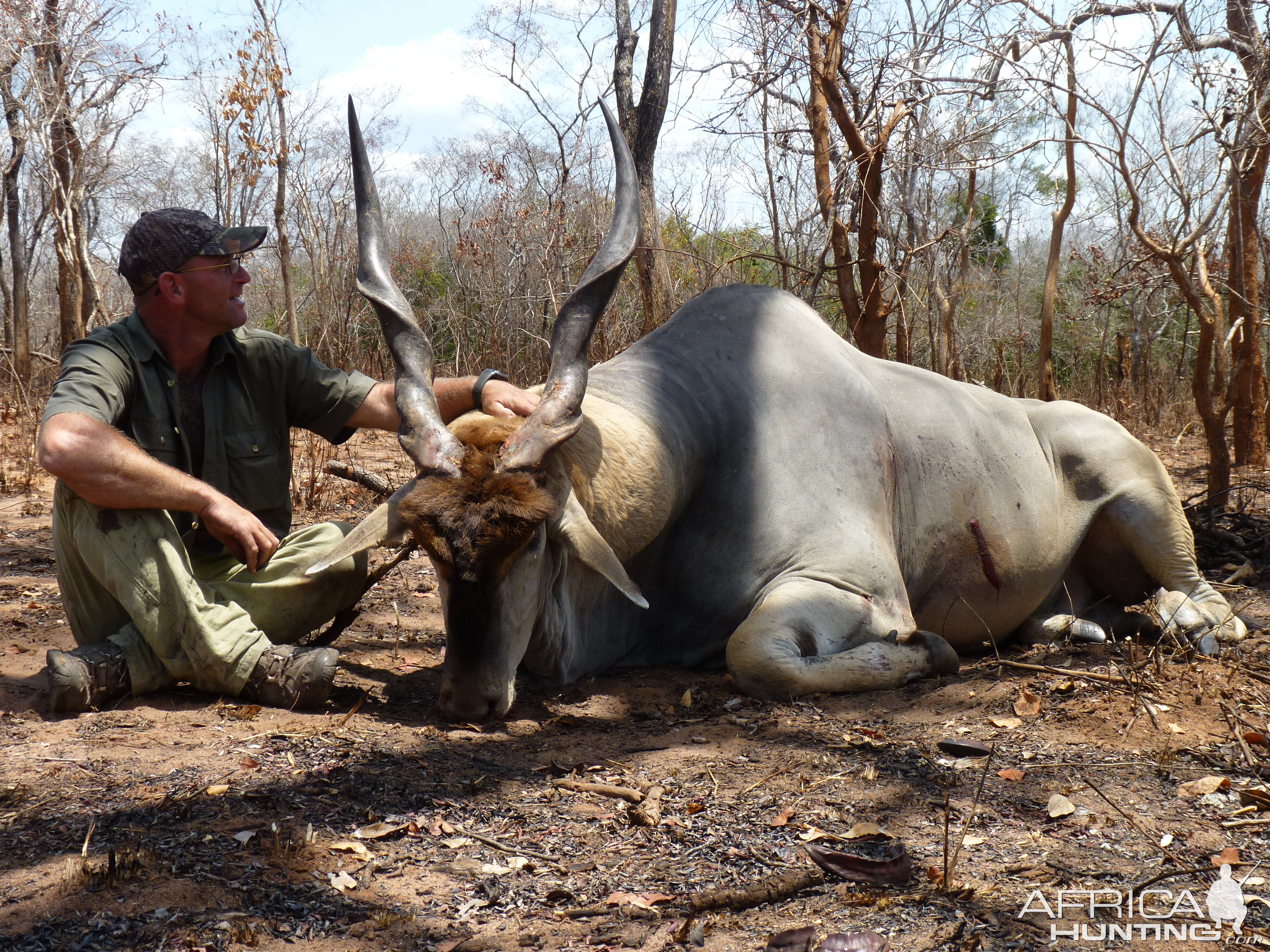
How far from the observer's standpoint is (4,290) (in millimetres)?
22109

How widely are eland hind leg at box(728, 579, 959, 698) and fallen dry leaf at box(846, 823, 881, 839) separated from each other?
3.41 ft

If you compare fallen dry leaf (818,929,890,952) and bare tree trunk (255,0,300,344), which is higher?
bare tree trunk (255,0,300,344)

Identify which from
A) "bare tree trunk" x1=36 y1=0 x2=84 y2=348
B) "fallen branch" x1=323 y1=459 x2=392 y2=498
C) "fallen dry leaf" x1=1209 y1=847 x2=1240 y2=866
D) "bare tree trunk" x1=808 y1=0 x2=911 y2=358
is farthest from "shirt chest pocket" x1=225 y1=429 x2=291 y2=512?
"bare tree trunk" x1=36 y1=0 x2=84 y2=348

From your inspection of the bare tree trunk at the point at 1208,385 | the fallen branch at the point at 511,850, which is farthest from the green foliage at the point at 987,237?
the fallen branch at the point at 511,850

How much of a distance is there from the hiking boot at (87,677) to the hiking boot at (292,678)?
38 centimetres

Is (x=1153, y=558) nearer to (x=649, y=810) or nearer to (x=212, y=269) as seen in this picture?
(x=649, y=810)

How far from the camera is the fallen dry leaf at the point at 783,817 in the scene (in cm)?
251

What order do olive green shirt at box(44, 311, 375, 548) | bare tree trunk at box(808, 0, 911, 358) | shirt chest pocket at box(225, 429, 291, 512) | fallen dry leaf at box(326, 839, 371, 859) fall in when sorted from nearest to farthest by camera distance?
fallen dry leaf at box(326, 839, 371, 859) → olive green shirt at box(44, 311, 375, 548) → shirt chest pocket at box(225, 429, 291, 512) → bare tree trunk at box(808, 0, 911, 358)

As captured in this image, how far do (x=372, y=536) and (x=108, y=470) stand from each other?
83 cm

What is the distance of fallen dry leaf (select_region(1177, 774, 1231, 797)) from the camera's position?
2.59m

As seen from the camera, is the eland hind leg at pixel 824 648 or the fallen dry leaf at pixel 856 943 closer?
the fallen dry leaf at pixel 856 943

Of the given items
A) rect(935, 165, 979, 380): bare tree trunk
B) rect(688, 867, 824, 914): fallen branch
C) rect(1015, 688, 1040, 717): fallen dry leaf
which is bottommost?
rect(688, 867, 824, 914): fallen branch

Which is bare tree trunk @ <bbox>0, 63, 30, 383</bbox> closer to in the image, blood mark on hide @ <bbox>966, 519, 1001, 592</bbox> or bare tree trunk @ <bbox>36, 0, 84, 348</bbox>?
bare tree trunk @ <bbox>36, 0, 84, 348</bbox>

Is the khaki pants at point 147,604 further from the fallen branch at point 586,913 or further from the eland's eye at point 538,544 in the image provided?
the fallen branch at point 586,913
